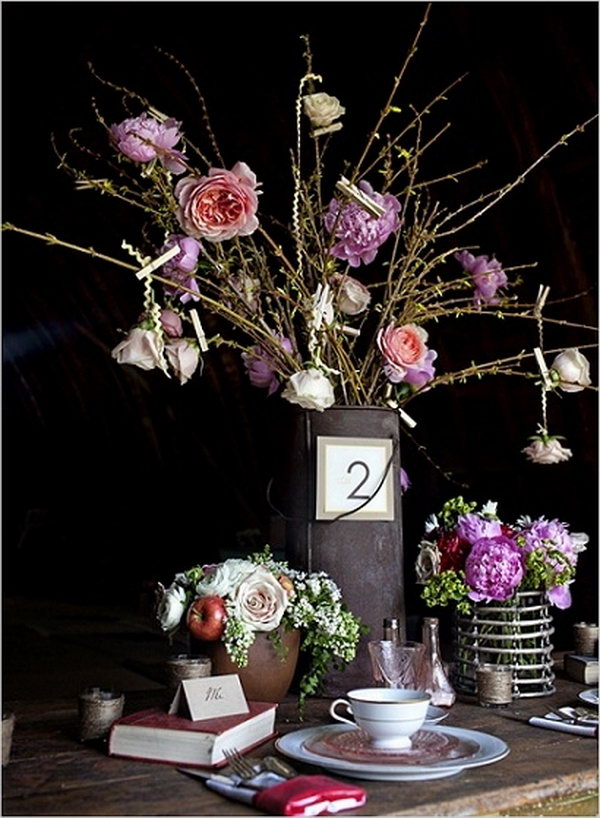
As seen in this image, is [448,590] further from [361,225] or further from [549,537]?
[361,225]

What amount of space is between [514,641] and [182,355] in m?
0.82

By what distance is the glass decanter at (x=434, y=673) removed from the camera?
6.21 ft

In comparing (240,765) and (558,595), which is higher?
(558,595)

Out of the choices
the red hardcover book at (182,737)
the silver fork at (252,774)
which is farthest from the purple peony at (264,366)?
the silver fork at (252,774)

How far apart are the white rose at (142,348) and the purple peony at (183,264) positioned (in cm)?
16

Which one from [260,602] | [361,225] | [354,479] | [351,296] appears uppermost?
[361,225]

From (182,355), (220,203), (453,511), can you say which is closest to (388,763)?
(453,511)

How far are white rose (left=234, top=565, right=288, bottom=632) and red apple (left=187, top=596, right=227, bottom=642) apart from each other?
0.10 ft

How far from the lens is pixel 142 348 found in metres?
1.92

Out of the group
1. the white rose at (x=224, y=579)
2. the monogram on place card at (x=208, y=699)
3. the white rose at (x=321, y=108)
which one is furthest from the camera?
the white rose at (x=321, y=108)

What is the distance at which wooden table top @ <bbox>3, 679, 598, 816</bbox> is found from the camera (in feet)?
4.32

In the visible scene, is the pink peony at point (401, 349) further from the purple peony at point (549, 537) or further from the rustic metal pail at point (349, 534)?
the purple peony at point (549, 537)

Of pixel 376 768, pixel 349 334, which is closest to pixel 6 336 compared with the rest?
pixel 349 334

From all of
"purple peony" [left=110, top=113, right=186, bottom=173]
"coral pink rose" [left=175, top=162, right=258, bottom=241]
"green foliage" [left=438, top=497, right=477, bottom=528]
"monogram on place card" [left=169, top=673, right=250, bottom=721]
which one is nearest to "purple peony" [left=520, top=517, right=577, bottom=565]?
"green foliage" [left=438, top=497, right=477, bottom=528]
